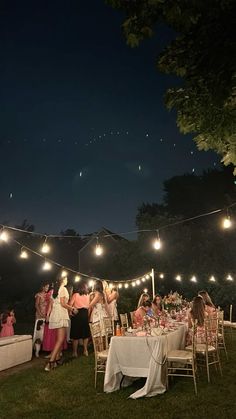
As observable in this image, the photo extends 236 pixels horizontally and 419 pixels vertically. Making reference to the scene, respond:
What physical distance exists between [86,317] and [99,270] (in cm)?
1531

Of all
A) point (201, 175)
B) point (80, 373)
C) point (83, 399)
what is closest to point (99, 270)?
point (201, 175)

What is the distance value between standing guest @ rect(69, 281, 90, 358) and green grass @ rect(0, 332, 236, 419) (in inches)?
69.5

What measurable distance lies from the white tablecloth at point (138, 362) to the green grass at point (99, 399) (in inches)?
6.0

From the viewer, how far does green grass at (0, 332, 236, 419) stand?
4.49m

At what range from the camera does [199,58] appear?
399cm

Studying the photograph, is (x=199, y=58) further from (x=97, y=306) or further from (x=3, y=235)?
(x=97, y=306)

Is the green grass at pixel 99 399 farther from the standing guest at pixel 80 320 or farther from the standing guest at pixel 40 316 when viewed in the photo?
the standing guest at pixel 40 316

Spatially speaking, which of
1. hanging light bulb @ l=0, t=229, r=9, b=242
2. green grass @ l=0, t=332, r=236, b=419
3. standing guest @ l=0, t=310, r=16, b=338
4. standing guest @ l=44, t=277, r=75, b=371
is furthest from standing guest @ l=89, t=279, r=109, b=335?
hanging light bulb @ l=0, t=229, r=9, b=242

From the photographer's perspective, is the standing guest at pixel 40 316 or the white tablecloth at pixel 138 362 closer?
the white tablecloth at pixel 138 362

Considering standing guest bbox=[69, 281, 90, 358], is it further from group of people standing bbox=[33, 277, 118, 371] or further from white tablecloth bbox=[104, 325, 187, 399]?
white tablecloth bbox=[104, 325, 187, 399]

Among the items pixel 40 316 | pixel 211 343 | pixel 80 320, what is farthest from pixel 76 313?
pixel 211 343

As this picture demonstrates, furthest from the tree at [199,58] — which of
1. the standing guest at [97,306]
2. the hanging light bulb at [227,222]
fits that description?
the standing guest at [97,306]

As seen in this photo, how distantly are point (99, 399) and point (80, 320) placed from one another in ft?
11.3

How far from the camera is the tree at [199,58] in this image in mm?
3736
